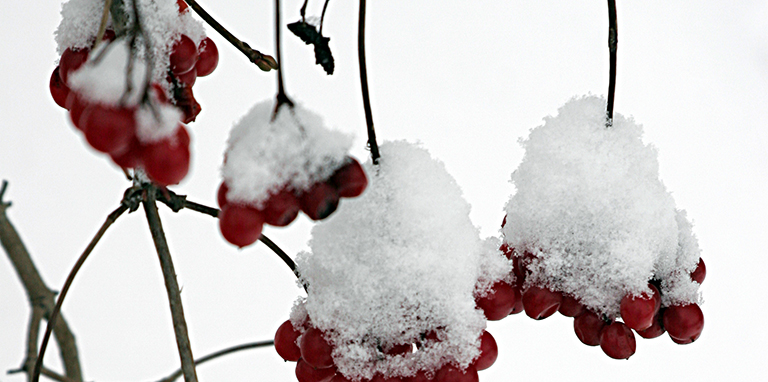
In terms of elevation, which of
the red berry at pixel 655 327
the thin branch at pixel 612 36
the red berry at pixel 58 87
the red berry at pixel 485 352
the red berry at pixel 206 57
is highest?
the red berry at pixel 206 57

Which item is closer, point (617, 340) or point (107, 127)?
point (107, 127)

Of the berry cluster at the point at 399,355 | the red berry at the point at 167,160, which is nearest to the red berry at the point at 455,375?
the berry cluster at the point at 399,355

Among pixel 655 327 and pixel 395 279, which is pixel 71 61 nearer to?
pixel 395 279

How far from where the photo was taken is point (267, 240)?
0.81 feet

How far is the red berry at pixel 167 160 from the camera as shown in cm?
16

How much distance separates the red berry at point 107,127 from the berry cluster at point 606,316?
A: 14 cm

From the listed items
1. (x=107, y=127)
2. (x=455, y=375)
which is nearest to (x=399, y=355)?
(x=455, y=375)

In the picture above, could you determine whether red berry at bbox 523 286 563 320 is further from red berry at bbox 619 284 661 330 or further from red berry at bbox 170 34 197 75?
red berry at bbox 170 34 197 75

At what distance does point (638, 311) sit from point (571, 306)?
0.03m

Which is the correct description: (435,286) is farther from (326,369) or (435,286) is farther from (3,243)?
(3,243)

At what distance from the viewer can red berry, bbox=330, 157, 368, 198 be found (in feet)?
0.60

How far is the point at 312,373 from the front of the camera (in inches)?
9.7

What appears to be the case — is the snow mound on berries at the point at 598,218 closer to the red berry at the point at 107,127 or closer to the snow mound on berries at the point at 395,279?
the snow mound on berries at the point at 395,279

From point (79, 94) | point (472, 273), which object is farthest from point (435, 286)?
point (79, 94)
